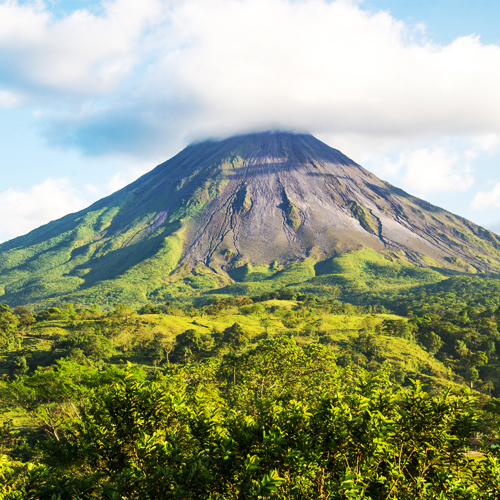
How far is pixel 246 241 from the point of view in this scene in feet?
535

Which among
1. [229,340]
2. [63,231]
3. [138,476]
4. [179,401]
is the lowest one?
[229,340]

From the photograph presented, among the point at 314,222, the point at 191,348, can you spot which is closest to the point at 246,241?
the point at 314,222

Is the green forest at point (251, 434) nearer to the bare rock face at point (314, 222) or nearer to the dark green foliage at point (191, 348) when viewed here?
the dark green foliage at point (191, 348)

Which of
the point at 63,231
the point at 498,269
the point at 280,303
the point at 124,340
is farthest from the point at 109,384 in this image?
the point at 63,231

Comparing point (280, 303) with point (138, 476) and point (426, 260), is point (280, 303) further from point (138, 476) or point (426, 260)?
point (426, 260)

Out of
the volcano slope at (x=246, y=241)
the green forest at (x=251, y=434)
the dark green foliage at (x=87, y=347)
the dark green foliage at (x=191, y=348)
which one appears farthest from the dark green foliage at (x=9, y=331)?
the volcano slope at (x=246, y=241)

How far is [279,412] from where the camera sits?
24.6 feet

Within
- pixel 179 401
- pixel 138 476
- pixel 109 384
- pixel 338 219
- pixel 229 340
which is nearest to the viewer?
pixel 138 476

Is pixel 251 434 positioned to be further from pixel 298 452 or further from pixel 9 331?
pixel 9 331

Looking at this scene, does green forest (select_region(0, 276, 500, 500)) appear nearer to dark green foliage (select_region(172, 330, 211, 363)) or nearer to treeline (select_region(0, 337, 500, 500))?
treeline (select_region(0, 337, 500, 500))

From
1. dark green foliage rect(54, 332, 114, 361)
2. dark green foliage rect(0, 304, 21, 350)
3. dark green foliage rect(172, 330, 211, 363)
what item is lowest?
dark green foliage rect(172, 330, 211, 363)

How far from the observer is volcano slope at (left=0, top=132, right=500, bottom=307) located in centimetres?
13275

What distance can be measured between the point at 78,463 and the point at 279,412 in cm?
788

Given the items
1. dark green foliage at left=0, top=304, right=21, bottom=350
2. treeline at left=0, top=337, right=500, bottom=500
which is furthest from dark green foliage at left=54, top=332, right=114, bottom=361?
treeline at left=0, top=337, right=500, bottom=500
